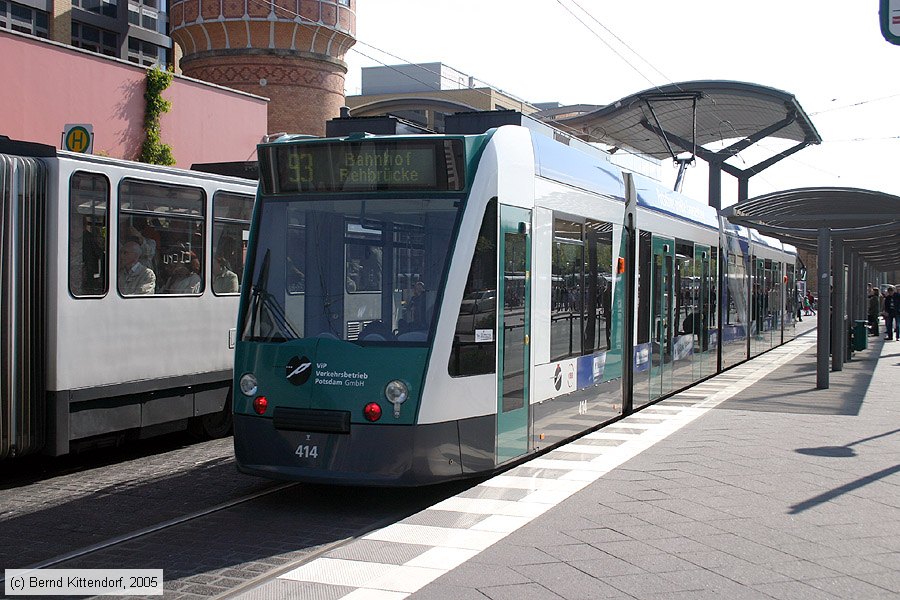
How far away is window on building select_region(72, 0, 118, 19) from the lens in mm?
30745

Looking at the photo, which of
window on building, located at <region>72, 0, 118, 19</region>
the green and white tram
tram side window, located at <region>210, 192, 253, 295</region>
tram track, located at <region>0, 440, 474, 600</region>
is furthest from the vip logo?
window on building, located at <region>72, 0, 118, 19</region>

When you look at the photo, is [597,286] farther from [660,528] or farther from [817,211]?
[817,211]

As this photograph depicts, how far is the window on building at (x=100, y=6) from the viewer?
3075 centimetres

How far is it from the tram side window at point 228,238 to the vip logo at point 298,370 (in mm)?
3422

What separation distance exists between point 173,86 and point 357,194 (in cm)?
1716

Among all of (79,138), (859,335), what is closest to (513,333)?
(79,138)

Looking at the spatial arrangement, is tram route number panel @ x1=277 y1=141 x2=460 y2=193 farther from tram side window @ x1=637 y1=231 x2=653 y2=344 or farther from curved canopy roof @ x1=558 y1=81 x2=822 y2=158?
curved canopy roof @ x1=558 y1=81 x2=822 y2=158

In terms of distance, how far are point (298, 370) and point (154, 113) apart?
16751 millimetres

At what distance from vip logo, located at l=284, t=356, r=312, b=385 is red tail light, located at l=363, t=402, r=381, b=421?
1.83 feet

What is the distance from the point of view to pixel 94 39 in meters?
31.3

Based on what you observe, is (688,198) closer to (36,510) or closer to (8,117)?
(36,510)

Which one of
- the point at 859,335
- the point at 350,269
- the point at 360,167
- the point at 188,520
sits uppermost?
the point at 360,167

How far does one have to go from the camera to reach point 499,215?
8242 mm

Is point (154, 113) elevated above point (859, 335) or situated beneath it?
elevated above
